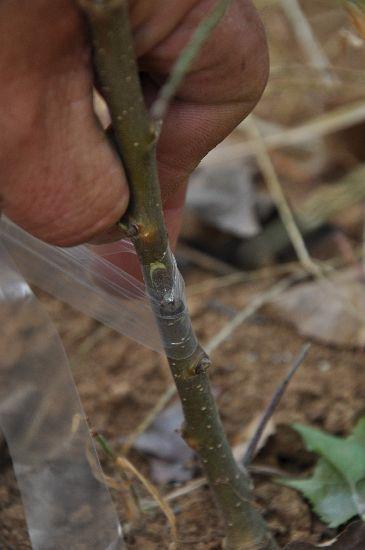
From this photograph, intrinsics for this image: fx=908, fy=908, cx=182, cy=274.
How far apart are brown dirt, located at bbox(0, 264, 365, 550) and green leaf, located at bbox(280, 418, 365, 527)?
3cm

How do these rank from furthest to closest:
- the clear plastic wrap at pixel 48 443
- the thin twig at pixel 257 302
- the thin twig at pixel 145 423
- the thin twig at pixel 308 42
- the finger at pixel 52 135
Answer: the thin twig at pixel 308 42 → the thin twig at pixel 257 302 → the thin twig at pixel 145 423 → the clear plastic wrap at pixel 48 443 → the finger at pixel 52 135

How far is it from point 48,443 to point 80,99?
430 millimetres

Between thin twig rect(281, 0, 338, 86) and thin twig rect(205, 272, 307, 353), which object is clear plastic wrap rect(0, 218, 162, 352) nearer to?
thin twig rect(205, 272, 307, 353)

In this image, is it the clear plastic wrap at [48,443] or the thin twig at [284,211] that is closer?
the clear plastic wrap at [48,443]

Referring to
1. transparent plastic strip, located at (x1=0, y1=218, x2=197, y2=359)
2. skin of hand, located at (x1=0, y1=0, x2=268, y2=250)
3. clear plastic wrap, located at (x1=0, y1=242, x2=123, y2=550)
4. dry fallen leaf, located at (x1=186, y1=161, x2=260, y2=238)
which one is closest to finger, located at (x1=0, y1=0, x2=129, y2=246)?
skin of hand, located at (x1=0, y1=0, x2=268, y2=250)

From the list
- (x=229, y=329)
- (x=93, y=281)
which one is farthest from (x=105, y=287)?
(x=229, y=329)

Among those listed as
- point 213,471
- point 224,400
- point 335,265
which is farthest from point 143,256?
point 335,265

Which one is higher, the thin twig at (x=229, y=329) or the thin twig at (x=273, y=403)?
the thin twig at (x=273, y=403)

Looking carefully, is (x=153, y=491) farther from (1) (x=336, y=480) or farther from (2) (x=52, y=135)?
(2) (x=52, y=135)

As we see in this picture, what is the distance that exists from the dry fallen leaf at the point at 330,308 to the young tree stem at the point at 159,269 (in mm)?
541

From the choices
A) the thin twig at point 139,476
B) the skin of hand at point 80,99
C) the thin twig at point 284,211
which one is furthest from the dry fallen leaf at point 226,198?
the skin of hand at point 80,99

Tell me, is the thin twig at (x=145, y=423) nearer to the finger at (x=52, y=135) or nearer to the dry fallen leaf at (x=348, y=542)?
the dry fallen leaf at (x=348, y=542)

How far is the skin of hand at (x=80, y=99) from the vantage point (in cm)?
64

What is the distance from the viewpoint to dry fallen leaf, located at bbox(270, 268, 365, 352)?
4.72 ft
